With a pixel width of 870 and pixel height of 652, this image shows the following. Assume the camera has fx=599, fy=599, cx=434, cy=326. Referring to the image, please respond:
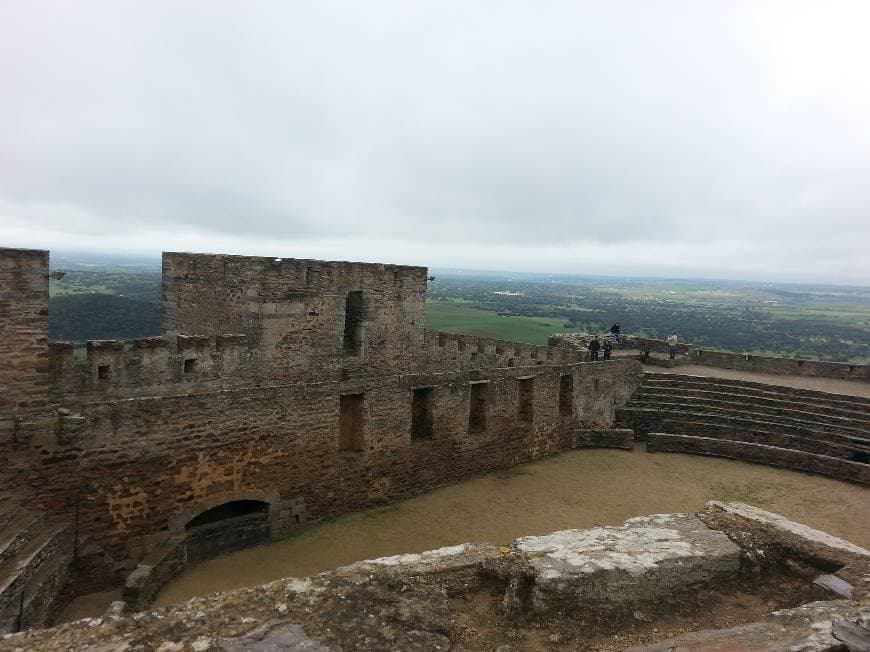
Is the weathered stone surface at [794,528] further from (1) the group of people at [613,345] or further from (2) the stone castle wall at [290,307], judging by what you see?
(1) the group of people at [613,345]

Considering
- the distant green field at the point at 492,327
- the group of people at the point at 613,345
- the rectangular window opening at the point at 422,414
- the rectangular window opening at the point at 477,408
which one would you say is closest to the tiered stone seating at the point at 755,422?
the group of people at the point at 613,345

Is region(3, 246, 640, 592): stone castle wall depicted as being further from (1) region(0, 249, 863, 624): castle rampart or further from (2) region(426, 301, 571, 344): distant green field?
(2) region(426, 301, 571, 344): distant green field

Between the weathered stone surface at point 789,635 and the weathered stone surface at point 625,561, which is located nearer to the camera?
the weathered stone surface at point 789,635

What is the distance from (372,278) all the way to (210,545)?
845 centimetres

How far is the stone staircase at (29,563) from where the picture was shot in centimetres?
655

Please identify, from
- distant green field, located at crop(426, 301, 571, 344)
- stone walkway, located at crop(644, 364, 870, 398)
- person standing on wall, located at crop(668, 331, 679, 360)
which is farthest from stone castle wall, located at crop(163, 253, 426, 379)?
distant green field, located at crop(426, 301, 571, 344)

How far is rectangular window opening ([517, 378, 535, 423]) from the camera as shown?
14.7 metres

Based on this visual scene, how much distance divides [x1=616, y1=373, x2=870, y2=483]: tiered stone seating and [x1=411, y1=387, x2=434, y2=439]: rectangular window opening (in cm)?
715

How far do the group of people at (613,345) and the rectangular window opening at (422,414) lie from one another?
9555 mm

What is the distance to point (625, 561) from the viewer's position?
4.09m

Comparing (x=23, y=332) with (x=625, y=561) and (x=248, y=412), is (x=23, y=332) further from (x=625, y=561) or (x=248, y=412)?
(x=625, y=561)

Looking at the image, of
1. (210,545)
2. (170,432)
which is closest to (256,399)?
(170,432)

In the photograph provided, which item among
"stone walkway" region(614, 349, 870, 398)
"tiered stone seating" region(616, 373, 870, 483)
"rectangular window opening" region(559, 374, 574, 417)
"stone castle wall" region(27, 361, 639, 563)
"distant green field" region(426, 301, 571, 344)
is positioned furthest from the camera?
"distant green field" region(426, 301, 571, 344)

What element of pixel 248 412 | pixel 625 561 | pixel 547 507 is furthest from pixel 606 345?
pixel 625 561
